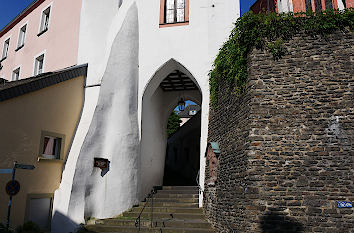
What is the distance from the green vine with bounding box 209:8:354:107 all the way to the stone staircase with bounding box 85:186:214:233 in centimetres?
414

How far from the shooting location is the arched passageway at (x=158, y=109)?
41.7ft

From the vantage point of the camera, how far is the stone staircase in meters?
9.33

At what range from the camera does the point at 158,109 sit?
15.0 meters

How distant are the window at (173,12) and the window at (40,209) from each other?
792 cm

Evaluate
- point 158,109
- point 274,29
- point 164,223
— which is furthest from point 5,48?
point 274,29

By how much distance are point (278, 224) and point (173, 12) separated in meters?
9.58

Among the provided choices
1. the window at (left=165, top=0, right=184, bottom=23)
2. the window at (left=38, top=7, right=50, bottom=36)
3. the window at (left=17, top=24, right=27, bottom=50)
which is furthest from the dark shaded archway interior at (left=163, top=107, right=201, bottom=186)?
the window at (left=17, top=24, right=27, bottom=50)

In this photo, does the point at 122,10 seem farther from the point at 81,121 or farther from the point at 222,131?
the point at 222,131

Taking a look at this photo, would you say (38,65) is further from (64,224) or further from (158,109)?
(64,224)

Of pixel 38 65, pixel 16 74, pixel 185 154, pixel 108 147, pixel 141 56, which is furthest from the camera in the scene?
pixel 185 154

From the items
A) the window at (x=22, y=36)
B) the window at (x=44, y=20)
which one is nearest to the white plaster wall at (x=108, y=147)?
the window at (x=44, y=20)

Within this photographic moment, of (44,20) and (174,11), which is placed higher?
(44,20)

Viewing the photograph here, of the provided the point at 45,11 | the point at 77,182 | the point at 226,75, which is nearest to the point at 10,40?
the point at 45,11

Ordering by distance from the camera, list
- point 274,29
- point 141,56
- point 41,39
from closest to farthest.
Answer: point 274,29 → point 141,56 → point 41,39
